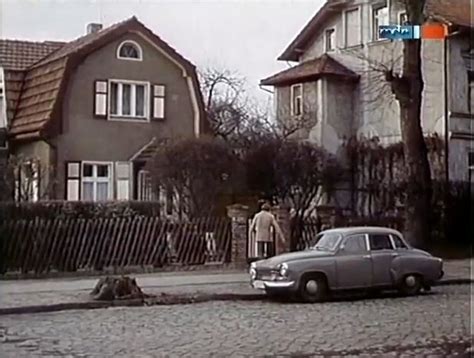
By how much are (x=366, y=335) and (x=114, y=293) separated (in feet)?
6.59

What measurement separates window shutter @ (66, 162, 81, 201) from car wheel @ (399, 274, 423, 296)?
2.33 m

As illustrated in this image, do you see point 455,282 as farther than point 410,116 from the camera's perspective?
No

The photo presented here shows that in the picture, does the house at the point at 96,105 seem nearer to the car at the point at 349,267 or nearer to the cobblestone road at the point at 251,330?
the cobblestone road at the point at 251,330

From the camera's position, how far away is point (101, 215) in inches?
291

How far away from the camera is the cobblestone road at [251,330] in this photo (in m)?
4.52

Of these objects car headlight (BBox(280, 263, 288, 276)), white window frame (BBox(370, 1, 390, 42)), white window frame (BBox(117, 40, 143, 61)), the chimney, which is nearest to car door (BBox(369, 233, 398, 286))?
car headlight (BBox(280, 263, 288, 276))

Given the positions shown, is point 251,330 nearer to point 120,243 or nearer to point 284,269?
point 284,269

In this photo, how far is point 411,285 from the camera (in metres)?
6.94

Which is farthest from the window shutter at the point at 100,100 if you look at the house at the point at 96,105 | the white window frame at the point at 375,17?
the white window frame at the point at 375,17

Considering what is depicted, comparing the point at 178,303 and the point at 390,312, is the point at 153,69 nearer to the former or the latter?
the point at 178,303

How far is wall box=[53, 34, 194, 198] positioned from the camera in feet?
17.7

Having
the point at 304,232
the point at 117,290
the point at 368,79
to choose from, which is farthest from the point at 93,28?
the point at 304,232

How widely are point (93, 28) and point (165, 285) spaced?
261cm

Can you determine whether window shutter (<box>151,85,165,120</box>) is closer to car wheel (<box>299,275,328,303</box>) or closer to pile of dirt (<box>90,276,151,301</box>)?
pile of dirt (<box>90,276,151,301</box>)
